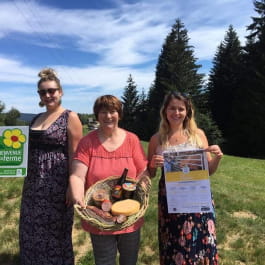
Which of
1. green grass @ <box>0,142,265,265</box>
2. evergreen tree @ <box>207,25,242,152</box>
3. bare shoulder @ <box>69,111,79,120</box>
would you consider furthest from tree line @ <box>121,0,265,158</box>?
bare shoulder @ <box>69,111,79,120</box>

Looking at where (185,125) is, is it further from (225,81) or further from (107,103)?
(225,81)

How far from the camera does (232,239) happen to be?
5.02 metres

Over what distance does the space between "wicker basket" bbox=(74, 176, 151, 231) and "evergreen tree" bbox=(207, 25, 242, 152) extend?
39.4 metres

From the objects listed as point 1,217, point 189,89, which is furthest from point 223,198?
point 189,89

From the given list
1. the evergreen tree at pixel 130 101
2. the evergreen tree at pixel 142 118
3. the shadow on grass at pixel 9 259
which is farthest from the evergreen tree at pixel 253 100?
the shadow on grass at pixel 9 259

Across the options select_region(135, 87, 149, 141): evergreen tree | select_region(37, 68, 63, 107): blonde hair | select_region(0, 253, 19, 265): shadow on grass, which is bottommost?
select_region(0, 253, 19, 265): shadow on grass

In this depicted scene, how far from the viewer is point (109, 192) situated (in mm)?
2850

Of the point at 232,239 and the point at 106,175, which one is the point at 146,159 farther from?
the point at 232,239

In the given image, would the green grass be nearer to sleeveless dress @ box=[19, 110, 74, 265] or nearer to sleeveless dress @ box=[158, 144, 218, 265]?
sleeveless dress @ box=[19, 110, 74, 265]

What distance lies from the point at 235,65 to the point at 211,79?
14.4 ft

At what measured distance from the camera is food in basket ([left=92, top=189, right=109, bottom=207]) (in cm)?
278

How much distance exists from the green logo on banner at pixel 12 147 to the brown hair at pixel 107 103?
33.8 inches

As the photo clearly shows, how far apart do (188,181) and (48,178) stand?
1.40 meters

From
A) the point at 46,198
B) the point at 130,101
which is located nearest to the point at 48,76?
the point at 46,198
